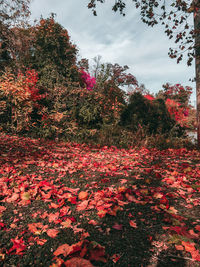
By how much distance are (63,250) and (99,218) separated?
613 mm

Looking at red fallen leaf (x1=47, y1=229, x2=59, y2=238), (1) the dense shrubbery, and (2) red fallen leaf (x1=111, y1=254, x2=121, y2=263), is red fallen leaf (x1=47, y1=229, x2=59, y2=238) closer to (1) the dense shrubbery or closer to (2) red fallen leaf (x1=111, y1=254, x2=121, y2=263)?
(2) red fallen leaf (x1=111, y1=254, x2=121, y2=263)

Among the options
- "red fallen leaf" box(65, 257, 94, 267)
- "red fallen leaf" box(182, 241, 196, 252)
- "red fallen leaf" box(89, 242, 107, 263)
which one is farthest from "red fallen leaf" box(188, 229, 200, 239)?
"red fallen leaf" box(65, 257, 94, 267)

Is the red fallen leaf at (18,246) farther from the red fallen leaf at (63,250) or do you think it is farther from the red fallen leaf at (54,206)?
the red fallen leaf at (54,206)

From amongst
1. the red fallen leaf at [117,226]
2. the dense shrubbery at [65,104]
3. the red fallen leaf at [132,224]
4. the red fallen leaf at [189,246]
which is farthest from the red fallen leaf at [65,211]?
the dense shrubbery at [65,104]

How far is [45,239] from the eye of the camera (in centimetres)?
169

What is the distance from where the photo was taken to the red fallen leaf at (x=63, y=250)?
145 cm

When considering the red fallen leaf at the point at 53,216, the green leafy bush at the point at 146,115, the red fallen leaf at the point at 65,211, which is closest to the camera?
the red fallen leaf at the point at 53,216

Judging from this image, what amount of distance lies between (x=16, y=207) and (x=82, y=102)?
694 cm

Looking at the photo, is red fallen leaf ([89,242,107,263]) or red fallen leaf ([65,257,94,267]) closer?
red fallen leaf ([65,257,94,267])

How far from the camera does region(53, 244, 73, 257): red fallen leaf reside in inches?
57.1

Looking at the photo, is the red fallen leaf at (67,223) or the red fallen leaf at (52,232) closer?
the red fallen leaf at (52,232)

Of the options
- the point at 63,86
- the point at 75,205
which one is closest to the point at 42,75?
the point at 63,86

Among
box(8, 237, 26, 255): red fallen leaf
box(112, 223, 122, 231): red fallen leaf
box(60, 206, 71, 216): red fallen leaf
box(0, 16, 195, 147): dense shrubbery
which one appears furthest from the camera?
box(0, 16, 195, 147): dense shrubbery

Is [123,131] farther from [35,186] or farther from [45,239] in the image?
[45,239]
